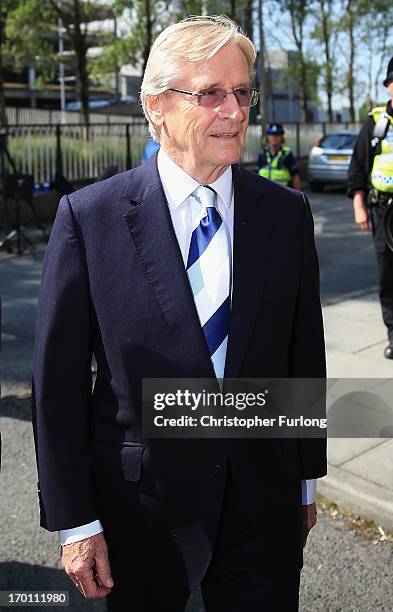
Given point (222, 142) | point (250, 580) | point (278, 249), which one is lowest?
point (250, 580)

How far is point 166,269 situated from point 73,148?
1532 centimetres

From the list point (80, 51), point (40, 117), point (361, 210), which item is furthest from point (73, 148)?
point (361, 210)

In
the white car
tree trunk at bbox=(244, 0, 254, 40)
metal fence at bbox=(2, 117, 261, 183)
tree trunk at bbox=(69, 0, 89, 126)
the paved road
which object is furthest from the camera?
tree trunk at bbox=(244, 0, 254, 40)

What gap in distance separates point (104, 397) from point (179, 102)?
785mm

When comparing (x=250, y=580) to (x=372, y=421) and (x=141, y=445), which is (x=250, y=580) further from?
(x=372, y=421)

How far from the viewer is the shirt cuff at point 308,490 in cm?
221

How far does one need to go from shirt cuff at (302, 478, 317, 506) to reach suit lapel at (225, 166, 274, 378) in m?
0.47

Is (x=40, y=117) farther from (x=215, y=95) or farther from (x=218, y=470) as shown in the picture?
(x=218, y=470)

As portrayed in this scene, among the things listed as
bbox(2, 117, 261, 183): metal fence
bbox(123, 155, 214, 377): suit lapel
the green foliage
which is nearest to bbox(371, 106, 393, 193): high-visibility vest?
bbox(123, 155, 214, 377): suit lapel

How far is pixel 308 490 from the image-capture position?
222cm

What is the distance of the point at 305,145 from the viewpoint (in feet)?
90.5

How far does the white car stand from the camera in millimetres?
19922

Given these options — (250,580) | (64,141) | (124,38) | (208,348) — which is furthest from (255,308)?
(124,38)

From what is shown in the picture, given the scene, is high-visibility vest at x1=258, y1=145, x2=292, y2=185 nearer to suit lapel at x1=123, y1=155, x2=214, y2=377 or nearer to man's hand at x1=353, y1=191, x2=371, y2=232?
man's hand at x1=353, y1=191, x2=371, y2=232
